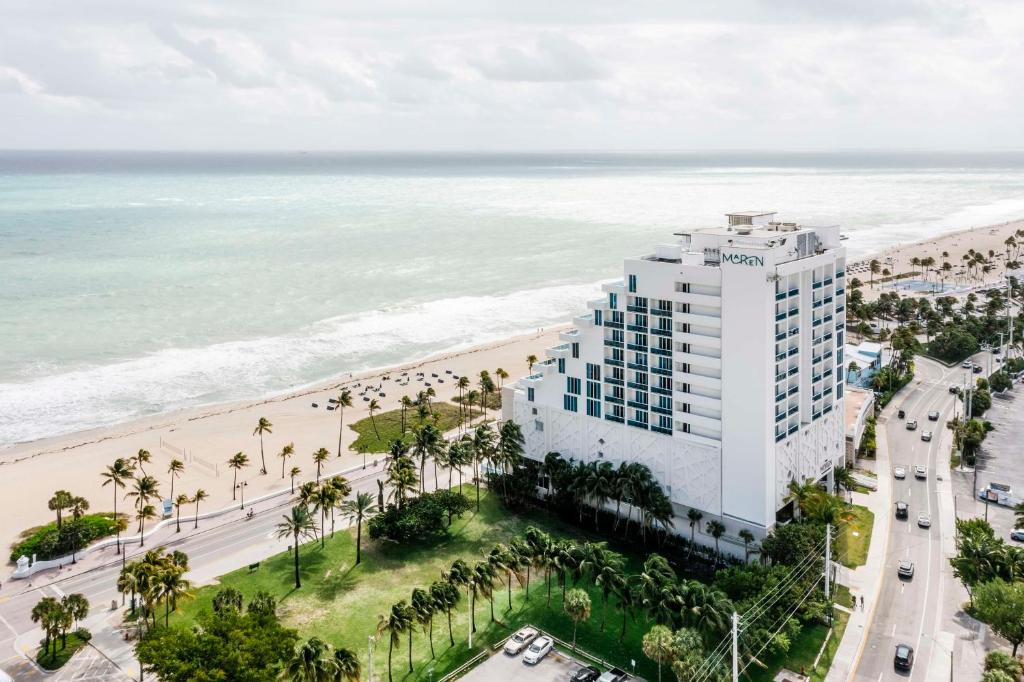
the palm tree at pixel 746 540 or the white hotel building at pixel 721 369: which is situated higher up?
the white hotel building at pixel 721 369

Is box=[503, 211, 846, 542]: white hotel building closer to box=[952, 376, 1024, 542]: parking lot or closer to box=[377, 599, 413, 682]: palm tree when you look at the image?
box=[952, 376, 1024, 542]: parking lot

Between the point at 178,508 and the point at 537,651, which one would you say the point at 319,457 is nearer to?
the point at 178,508

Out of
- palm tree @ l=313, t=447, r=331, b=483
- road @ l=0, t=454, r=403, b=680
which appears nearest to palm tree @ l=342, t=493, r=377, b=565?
road @ l=0, t=454, r=403, b=680

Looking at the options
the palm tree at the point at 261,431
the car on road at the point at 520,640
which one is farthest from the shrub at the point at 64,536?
the car on road at the point at 520,640

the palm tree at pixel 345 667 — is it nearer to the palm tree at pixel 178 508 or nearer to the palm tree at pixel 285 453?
the palm tree at pixel 178 508

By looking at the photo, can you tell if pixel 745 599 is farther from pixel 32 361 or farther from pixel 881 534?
pixel 32 361

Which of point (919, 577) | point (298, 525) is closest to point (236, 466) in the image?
point (298, 525)
